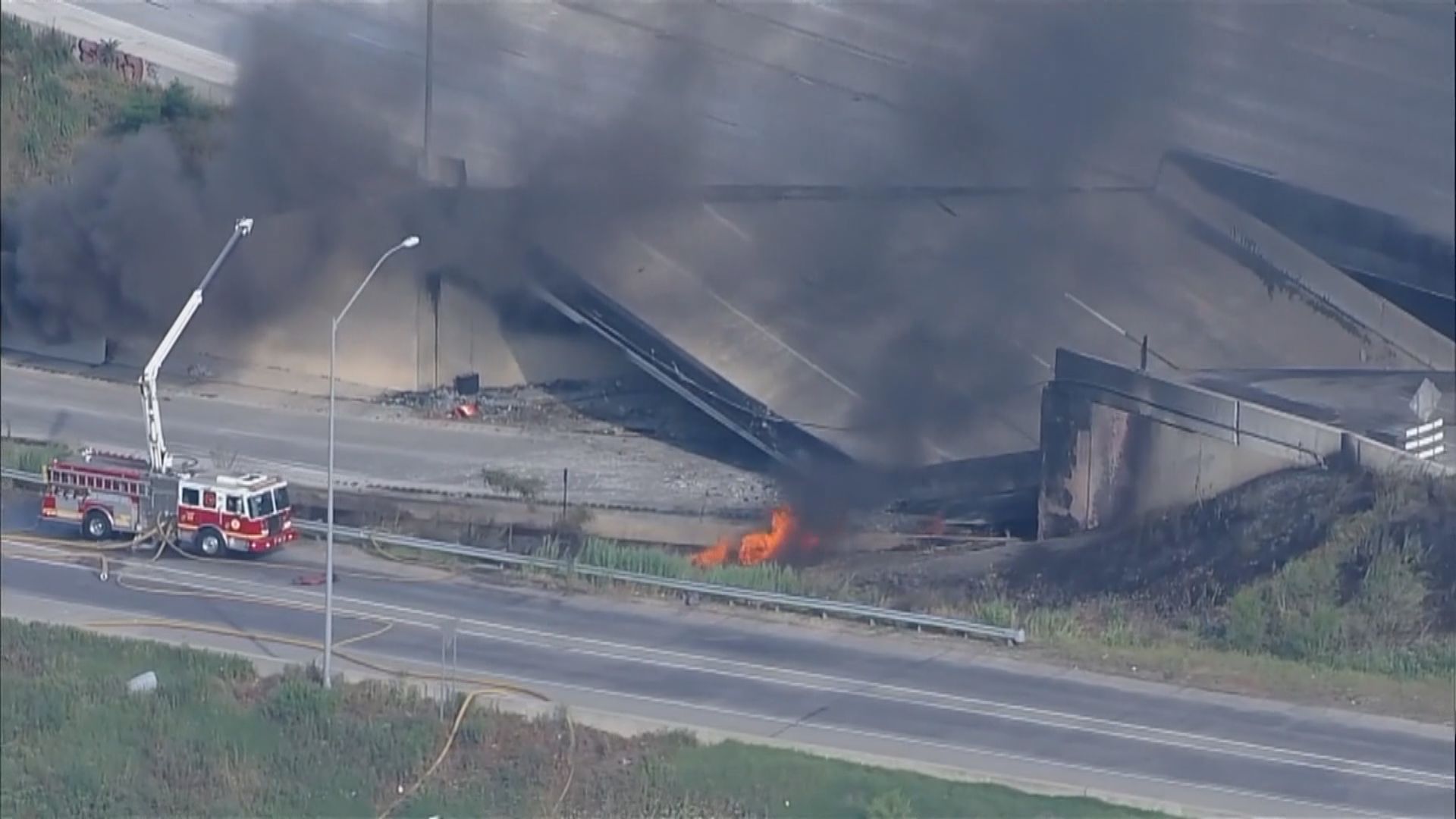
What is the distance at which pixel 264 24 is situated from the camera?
21.1m

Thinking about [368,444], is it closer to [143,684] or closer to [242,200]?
[242,200]

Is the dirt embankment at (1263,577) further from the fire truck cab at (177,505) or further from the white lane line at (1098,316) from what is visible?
the fire truck cab at (177,505)

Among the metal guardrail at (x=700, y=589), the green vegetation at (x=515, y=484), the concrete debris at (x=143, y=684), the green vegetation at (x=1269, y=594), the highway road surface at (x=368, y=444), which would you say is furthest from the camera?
the highway road surface at (x=368, y=444)

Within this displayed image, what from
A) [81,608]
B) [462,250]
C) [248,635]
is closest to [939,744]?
[248,635]

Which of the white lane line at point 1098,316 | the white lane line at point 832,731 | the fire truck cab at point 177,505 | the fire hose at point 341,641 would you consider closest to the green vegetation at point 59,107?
the fire truck cab at point 177,505

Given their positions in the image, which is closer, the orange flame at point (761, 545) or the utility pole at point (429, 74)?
the orange flame at point (761, 545)

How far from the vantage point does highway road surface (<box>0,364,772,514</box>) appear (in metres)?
18.9

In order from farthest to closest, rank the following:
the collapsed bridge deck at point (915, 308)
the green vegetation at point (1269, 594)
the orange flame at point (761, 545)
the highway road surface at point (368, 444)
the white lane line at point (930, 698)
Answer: the collapsed bridge deck at point (915, 308)
the highway road surface at point (368, 444)
the orange flame at point (761, 545)
the green vegetation at point (1269, 594)
the white lane line at point (930, 698)

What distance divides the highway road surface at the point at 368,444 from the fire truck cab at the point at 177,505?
83.9 inches

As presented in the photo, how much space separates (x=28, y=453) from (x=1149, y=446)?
1024 cm

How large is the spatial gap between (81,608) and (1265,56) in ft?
46.7

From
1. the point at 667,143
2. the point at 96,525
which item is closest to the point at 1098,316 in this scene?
the point at 667,143

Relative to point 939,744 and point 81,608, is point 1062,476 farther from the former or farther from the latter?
point 81,608

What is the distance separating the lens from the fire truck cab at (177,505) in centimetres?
1584
